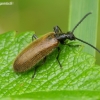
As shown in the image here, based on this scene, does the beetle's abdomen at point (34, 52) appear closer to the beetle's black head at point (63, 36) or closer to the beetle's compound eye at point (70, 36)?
the beetle's black head at point (63, 36)

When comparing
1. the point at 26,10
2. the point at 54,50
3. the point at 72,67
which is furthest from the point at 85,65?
the point at 26,10

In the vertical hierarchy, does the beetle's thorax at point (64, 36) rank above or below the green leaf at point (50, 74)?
above

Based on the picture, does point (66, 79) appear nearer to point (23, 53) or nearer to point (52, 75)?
point (52, 75)

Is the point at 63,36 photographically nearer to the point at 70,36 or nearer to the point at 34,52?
the point at 70,36

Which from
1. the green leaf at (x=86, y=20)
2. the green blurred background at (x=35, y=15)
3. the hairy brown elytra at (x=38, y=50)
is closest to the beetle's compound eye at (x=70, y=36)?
the hairy brown elytra at (x=38, y=50)

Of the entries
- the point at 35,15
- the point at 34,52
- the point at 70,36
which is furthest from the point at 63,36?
the point at 35,15

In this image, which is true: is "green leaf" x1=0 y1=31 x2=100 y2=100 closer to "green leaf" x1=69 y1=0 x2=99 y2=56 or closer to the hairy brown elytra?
the hairy brown elytra
